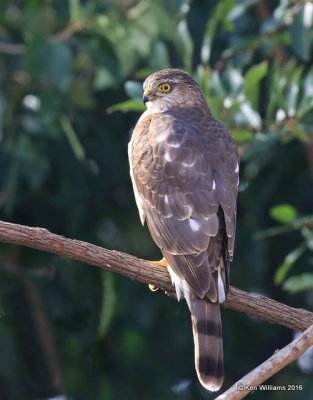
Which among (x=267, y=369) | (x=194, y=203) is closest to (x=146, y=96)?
(x=194, y=203)

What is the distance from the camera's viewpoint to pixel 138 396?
8406mm

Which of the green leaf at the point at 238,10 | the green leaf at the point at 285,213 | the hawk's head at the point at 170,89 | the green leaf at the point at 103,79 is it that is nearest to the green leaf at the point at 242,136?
the hawk's head at the point at 170,89

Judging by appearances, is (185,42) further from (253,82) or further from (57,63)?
(57,63)

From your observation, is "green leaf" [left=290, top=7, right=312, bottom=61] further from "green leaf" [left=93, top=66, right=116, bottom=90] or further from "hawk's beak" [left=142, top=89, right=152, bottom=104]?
"green leaf" [left=93, top=66, right=116, bottom=90]

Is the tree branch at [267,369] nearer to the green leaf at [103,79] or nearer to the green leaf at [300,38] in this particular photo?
the green leaf at [300,38]

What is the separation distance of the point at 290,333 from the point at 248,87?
7.89ft

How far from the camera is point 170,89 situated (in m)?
7.80

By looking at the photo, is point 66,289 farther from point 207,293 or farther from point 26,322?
point 207,293

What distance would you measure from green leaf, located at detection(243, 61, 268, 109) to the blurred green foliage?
1cm

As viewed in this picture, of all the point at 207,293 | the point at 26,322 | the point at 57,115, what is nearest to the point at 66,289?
the point at 26,322

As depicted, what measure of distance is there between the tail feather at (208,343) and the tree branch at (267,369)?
2.96ft

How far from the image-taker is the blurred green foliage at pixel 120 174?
7746mm

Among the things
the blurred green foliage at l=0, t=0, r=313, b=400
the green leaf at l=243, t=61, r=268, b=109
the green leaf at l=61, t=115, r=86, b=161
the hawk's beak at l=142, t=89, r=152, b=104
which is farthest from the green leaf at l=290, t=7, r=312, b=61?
the green leaf at l=61, t=115, r=86, b=161

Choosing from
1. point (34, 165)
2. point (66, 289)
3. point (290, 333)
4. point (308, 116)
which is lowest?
point (290, 333)
